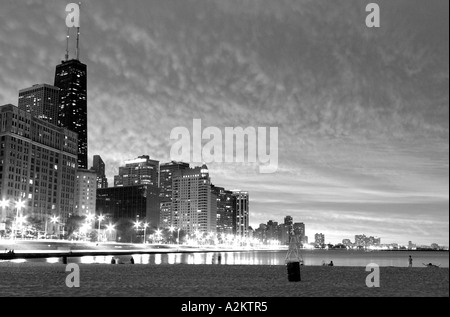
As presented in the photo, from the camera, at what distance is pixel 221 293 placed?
71.1 ft

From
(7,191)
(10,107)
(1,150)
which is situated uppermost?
(10,107)
